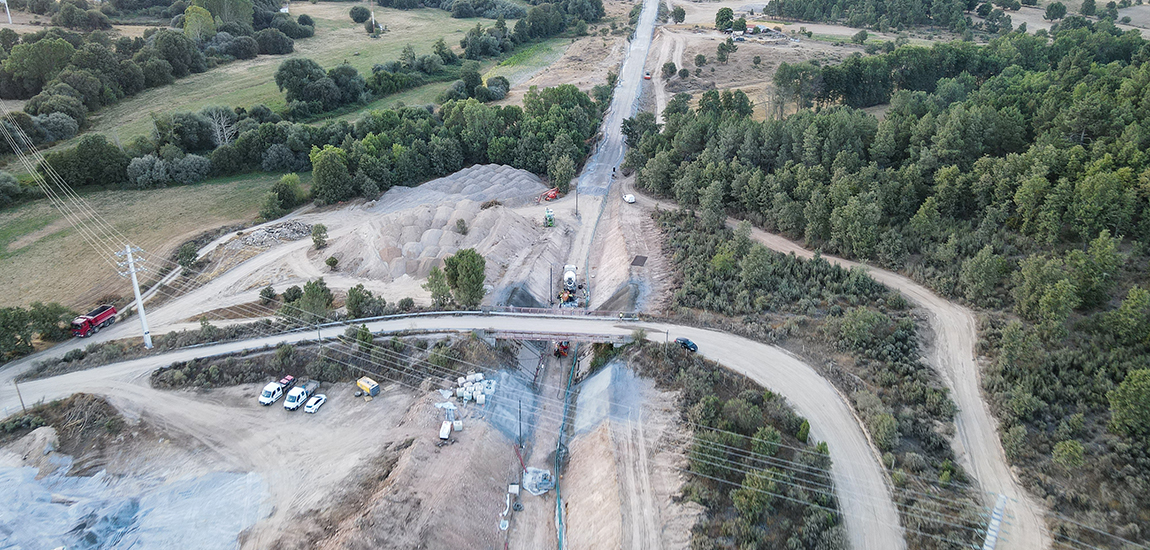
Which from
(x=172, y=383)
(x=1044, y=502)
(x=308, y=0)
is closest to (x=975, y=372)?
(x=1044, y=502)

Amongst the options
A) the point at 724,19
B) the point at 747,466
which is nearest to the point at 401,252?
the point at 747,466

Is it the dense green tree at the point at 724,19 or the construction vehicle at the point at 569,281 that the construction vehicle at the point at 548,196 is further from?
the dense green tree at the point at 724,19

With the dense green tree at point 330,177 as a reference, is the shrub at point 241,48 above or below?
below

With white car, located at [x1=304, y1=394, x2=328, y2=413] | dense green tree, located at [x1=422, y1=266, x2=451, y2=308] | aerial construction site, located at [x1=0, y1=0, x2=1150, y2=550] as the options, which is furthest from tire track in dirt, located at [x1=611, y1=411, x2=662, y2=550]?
white car, located at [x1=304, y1=394, x2=328, y2=413]

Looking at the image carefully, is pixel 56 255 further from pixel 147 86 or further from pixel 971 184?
pixel 971 184

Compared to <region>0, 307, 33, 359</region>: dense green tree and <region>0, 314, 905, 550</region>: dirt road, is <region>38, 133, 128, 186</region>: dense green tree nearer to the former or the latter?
<region>0, 307, 33, 359</region>: dense green tree

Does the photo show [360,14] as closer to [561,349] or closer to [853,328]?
[561,349]

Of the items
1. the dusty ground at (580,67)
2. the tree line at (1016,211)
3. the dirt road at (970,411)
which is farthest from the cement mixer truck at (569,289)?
the dusty ground at (580,67)
